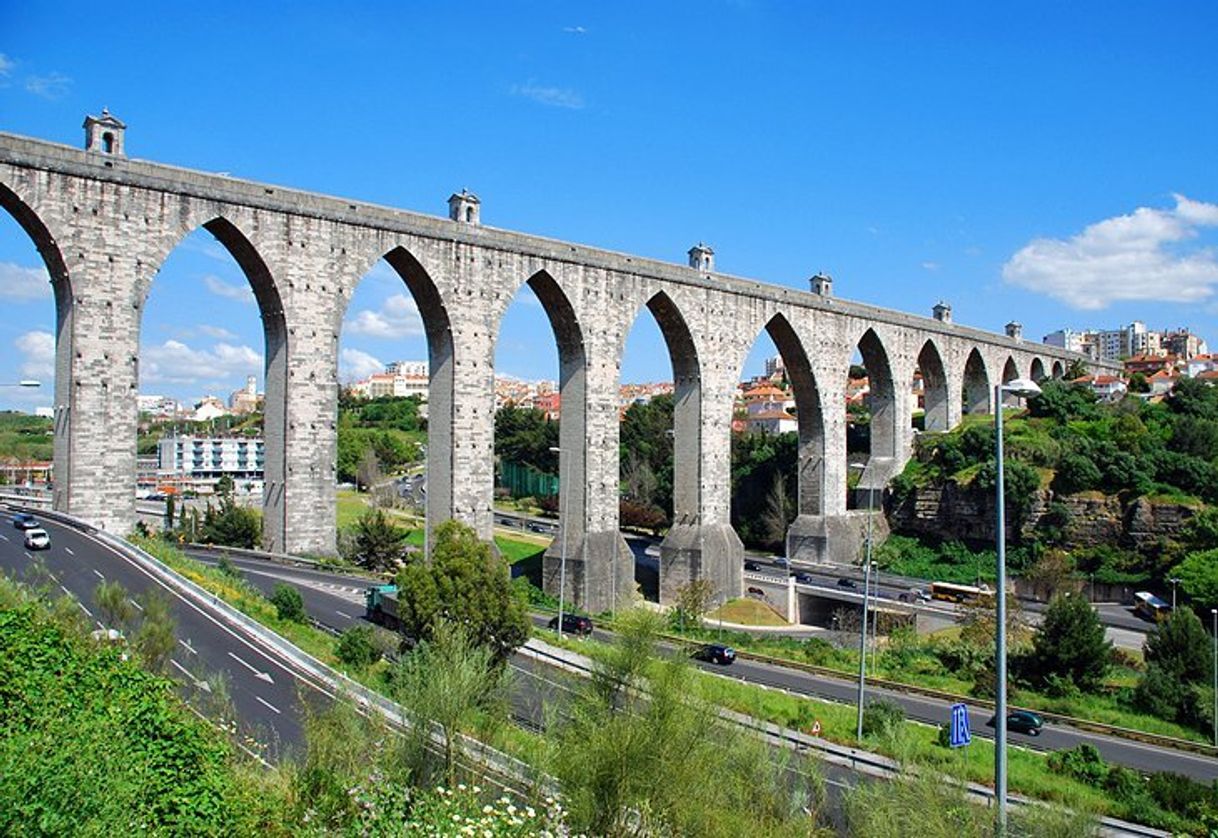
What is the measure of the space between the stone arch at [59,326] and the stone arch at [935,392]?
43.1 metres

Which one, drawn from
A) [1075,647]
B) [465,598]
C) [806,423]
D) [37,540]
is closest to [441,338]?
[465,598]

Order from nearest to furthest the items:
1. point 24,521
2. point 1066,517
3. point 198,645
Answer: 1. point 198,645
2. point 24,521
3. point 1066,517

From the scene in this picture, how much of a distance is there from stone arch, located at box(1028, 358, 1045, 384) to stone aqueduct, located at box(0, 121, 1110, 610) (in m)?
22.5

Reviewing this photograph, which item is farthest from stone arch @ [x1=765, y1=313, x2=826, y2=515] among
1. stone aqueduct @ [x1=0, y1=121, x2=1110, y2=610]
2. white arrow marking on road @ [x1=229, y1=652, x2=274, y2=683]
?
white arrow marking on road @ [x1=229, y1=652, x2=274, y2=683]

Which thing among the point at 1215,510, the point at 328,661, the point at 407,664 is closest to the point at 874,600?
the point at 1215,510

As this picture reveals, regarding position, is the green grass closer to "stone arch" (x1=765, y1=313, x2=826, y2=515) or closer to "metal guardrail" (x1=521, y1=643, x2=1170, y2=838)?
"metal guardrail" (x1=521, y1=643, x2=1170, y2=838)

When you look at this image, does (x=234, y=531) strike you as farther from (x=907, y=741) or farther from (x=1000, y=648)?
(x=1000, y=648)

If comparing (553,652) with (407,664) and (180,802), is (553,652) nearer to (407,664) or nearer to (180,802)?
(407,664)

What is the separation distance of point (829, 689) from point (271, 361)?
17481mm

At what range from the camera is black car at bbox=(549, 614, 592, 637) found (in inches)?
1166

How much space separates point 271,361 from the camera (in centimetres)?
2795

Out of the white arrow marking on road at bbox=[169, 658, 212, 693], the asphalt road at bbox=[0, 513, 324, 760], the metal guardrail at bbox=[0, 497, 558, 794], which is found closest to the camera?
the metal guardrail at bbox=[0, 497, 558, 794]

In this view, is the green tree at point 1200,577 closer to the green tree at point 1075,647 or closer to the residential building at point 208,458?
the green tree at point 1075,647

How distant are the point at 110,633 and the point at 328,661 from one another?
16.7 ft
